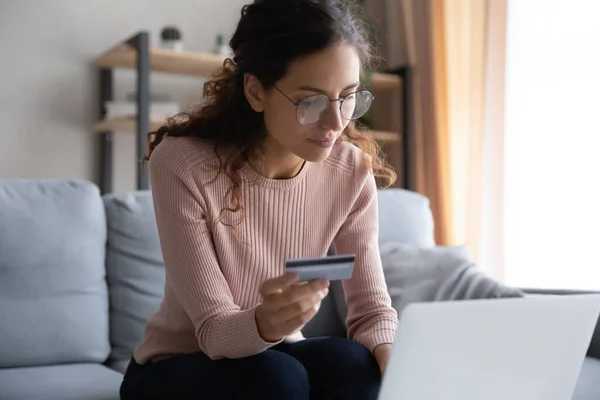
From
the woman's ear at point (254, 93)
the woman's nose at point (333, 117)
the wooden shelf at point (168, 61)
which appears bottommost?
the woman's nose at point (333, 117)

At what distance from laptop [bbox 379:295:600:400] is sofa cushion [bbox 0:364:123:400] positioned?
73cm

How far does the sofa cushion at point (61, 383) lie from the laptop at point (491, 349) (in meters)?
0.73

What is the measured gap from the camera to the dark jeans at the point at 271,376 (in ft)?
3.41

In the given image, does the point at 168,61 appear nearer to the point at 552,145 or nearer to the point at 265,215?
the point at 552,145

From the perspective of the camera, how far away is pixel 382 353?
1163mm

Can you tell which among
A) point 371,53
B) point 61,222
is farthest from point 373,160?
point 61,222

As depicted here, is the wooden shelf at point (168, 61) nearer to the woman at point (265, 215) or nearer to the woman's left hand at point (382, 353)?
the woman at point (265, 215)

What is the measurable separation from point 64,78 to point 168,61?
16.4 inches

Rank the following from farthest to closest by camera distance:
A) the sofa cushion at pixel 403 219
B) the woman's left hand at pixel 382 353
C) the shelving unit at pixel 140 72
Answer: the shelving unit at pixel 140 72 → the sofa cushion at pixel 403 219 → the woman's left hand at pixel 382 353

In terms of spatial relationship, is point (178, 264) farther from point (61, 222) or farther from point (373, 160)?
point (61, 222)

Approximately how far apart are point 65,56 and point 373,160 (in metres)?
1.82

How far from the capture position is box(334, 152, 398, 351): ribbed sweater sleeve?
1.24 metres

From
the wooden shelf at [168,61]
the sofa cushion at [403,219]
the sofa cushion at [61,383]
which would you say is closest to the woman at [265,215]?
the sofa cushion at [61,383]

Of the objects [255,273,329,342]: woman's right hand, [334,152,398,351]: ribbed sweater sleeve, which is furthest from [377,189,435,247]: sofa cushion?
[255,273,329,342]: woman's right hand
